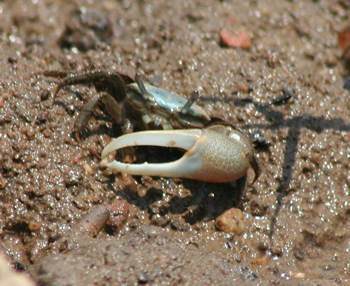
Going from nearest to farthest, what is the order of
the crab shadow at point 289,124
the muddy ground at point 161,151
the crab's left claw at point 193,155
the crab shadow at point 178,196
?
the muddy ground at point 161,151 < the crab's left claw at point 193,155 < the crab shadow at point 178,196 < the crab shadow at point 289,124

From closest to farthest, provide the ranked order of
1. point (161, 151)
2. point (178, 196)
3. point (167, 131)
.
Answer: point (167, 131) < point (178, 196) < point (161, 151)

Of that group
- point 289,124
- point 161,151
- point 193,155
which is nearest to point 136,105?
point 161,151

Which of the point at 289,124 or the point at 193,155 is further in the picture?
the point at 289,124

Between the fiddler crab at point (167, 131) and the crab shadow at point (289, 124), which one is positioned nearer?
the fiddler crab at point (167, 131)

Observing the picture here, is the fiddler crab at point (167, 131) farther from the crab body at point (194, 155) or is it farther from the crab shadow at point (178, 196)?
the crab shadow at point (178, 196)

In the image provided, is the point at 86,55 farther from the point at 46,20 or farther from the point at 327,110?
the point at 327,110

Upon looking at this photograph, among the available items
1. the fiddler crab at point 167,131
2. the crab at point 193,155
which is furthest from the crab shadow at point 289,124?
the crab at point 193,155

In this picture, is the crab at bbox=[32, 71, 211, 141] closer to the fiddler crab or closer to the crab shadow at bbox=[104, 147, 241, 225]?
the fiddler crab

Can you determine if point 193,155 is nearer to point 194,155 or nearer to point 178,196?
point 194,155
